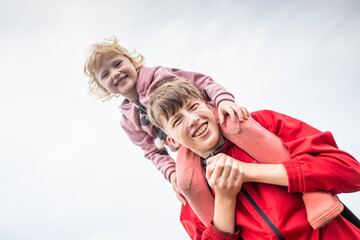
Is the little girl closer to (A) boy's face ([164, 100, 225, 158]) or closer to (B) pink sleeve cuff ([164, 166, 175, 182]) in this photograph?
(B) pink sleeve cuff ([164, 166, 175, 182])

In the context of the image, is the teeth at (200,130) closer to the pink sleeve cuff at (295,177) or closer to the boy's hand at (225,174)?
the boy's hand at (225,174)

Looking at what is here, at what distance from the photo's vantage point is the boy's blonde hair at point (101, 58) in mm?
1153

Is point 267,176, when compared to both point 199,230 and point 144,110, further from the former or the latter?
point 144,110

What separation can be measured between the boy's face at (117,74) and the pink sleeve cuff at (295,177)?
0.82 m

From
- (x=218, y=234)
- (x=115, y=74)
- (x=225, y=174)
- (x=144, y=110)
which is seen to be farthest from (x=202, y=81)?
(x=218, y=234)

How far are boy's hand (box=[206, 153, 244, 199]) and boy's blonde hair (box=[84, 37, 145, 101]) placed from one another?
0.80 meters

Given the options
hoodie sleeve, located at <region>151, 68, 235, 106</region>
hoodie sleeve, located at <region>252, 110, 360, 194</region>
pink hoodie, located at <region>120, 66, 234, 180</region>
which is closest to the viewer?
hoodie sleeve, located at <region>252, 110, 360, 194</region>

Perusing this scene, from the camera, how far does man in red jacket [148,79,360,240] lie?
596 mm

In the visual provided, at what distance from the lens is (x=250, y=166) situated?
673 millimetres

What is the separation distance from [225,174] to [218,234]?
197mm

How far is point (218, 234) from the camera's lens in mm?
697

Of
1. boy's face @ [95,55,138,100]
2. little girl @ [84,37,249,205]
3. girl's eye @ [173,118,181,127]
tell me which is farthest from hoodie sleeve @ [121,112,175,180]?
girl's eye @ [173,118,181,127]

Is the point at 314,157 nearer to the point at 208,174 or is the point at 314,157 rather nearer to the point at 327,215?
the point at 327,215

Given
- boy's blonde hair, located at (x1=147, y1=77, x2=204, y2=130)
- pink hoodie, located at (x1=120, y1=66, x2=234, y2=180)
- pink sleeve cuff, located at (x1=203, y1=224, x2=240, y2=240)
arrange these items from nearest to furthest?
pink sleeve cuff, located at (x1=203, y1=224, x2=240, y2=240) < boy's blonde hair, located at (x1=147, y1=77, x2=204, y2=130) < pink hoodie, located at (x1=120, y1=66, x2=234, y2=180)
